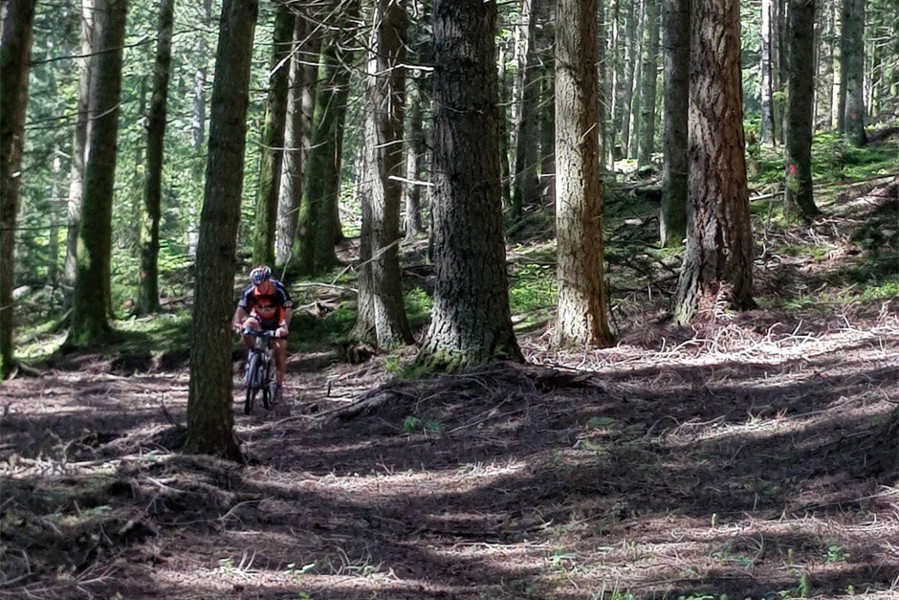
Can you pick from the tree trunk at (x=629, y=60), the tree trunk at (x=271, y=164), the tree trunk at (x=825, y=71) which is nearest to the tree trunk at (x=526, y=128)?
the tree trunk at (x=271, y=164)

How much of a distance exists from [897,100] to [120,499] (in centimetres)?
4194

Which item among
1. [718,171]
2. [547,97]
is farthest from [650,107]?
[718,171]

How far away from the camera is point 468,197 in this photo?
1155 cm

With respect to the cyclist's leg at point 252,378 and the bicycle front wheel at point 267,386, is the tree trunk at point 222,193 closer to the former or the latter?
the cyclist's leg at point 252,378

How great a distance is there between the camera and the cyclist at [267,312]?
12.4m

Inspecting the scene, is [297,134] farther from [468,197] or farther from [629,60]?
[629,60]

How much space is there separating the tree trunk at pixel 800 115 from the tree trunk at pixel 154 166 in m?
11.8

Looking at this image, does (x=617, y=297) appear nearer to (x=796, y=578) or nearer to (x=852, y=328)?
(x=852, y=328)

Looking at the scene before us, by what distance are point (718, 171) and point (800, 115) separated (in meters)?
5.56

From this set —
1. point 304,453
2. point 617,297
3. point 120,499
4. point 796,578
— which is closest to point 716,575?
point 796,578

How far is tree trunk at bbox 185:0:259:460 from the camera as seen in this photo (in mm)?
7758

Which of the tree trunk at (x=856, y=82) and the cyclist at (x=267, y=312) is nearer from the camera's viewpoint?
the cyclist at (x=267, y=312)

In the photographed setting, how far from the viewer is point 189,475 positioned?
7184 millimetres

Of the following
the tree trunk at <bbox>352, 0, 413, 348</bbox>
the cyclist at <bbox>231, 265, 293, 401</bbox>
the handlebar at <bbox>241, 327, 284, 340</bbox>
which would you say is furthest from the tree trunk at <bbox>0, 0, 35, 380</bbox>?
the tree trunk at <bbox>352, 0, 413, 348</bbox>
